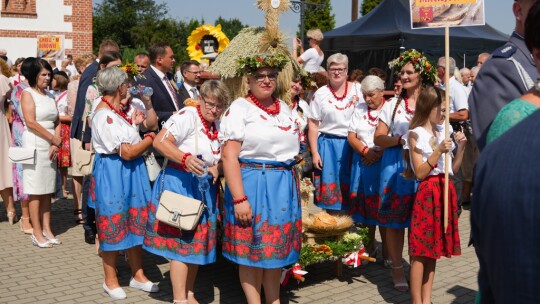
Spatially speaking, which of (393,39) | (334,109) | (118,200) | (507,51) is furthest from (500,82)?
(393,39)

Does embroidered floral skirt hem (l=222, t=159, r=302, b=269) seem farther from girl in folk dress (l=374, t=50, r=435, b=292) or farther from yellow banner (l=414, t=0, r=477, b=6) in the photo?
yellow banner (l=414, t=0, r=477, b=6)

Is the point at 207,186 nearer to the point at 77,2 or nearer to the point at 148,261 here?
the point at 148,261

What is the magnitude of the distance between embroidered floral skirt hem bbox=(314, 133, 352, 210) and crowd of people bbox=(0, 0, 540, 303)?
0.04 feet

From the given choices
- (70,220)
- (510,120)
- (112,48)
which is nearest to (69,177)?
(70,220)

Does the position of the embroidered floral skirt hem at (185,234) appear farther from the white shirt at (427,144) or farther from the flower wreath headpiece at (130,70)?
the white shirt at (427,144)

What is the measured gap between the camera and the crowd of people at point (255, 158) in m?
4.36

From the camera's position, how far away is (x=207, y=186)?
4.67 m

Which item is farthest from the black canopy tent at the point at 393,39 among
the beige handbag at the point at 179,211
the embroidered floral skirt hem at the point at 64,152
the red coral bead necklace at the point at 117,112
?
the beige handbag at the point at 179,211

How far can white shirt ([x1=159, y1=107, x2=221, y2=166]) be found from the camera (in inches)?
184

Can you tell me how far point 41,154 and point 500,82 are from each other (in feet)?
17.9

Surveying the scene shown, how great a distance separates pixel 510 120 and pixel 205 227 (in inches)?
125

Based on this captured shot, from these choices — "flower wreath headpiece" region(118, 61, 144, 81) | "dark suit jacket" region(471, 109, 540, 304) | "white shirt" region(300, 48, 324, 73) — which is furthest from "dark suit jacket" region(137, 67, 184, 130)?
"dark suit jacket" region(471, 109, 540, 304)

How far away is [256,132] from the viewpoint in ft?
14.1

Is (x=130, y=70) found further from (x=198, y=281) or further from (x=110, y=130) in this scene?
(x=198, y=281)
